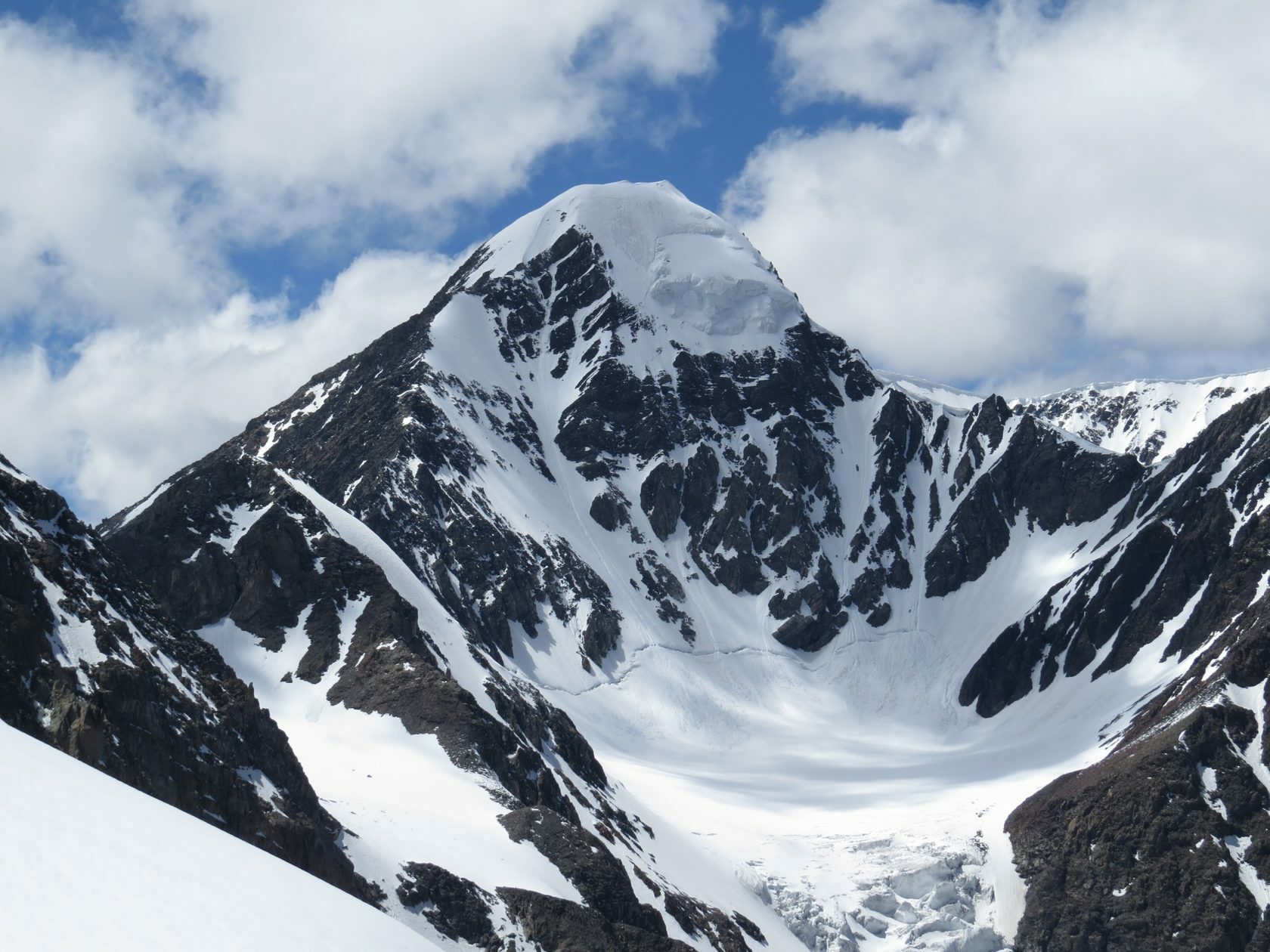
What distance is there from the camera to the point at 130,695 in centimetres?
4909

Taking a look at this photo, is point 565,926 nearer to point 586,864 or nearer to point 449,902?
point 449,902

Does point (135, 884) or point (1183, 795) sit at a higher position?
point (1183, 795)

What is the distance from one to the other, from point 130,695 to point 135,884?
3386cm

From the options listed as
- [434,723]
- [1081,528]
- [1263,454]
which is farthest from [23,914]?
[1081,528]

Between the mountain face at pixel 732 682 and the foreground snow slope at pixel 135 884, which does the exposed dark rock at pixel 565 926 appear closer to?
the mountain face at pixel 732 682

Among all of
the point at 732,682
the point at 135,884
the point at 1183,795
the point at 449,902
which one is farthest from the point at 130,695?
the point at 732,682

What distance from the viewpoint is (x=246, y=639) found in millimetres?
96188

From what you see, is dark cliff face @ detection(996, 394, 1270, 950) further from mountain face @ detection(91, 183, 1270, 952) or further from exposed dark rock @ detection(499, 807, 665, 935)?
exposed dark rock @ detection(499, 807, 665, 935)

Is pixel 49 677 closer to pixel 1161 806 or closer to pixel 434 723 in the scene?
pixel 434 723

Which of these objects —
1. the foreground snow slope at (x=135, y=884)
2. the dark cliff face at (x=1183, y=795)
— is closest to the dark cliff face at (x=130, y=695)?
the foreground snow slope at (x=135, y=884)

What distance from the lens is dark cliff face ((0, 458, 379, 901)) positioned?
44.9 meters

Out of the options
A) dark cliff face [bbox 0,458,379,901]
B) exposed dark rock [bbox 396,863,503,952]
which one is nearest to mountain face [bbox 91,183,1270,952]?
exposed dark rock [bbox 396,863,503,952]

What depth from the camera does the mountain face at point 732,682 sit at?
81438 mm

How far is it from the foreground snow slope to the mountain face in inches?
1625
